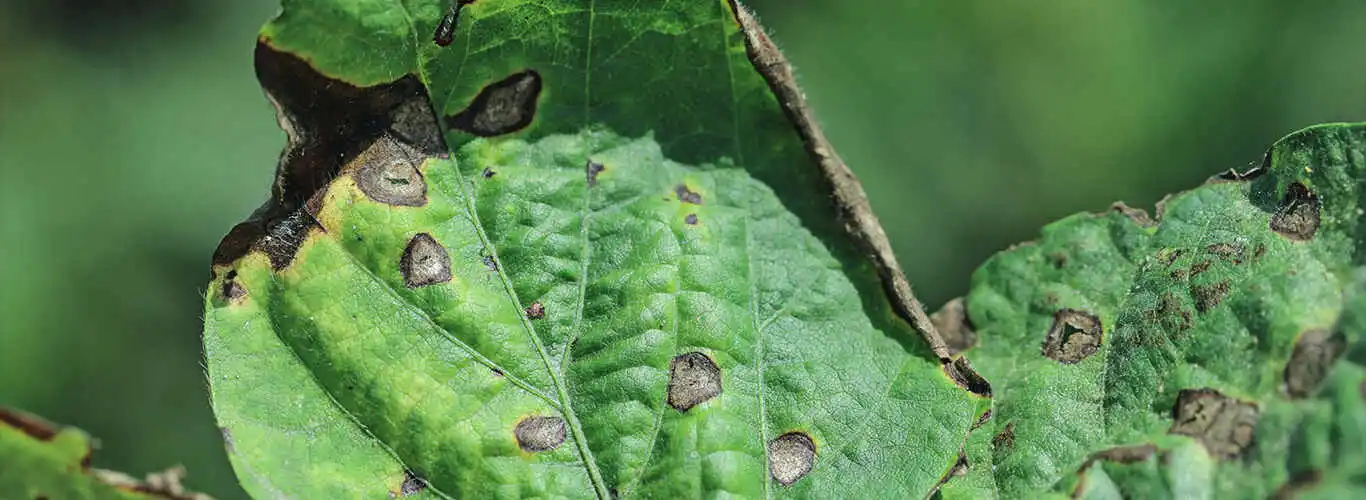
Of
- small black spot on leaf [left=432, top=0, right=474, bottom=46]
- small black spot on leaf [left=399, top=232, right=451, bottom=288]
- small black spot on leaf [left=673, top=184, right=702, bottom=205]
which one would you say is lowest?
small black spot on leaf [left=399, top=232, right=451, bottom=288]

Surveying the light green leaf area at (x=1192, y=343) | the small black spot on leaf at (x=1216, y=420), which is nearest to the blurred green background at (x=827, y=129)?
the light green leaf area at (x=1192, y=343)

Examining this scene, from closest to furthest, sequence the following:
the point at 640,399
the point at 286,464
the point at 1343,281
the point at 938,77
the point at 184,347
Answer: the point at 1343,281 < the point at 286,464 < the point at 640,399 < the point at 184,347 < the point at 938,77

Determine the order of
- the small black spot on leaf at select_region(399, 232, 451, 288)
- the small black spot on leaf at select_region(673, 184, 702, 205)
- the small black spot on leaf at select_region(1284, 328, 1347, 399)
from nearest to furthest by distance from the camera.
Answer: the small black spot on leaf at select_region(1284, 328, 1347, 399) < the small black spot on leaf at select_region(399, 232, 451, 288) < the small black spot on leaf at select_region(673, 184, 702, 205)

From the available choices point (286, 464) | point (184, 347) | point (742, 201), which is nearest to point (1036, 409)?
point (742, 201)

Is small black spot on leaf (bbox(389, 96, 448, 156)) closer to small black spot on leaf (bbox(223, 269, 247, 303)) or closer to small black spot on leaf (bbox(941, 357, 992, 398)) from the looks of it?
small black spot on leaf (bbox(223, 269, 247, 303))

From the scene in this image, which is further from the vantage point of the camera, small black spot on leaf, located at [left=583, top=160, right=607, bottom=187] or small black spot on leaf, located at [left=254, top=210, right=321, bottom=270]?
small black spot on leaf, located at [left=583, top=160, right=607, bottom=187]

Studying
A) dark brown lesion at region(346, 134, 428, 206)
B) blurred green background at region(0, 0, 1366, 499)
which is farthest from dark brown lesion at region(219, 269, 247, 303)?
blurred green background at region(0, 0, 1366, 499)

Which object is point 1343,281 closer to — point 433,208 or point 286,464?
point 433,208
